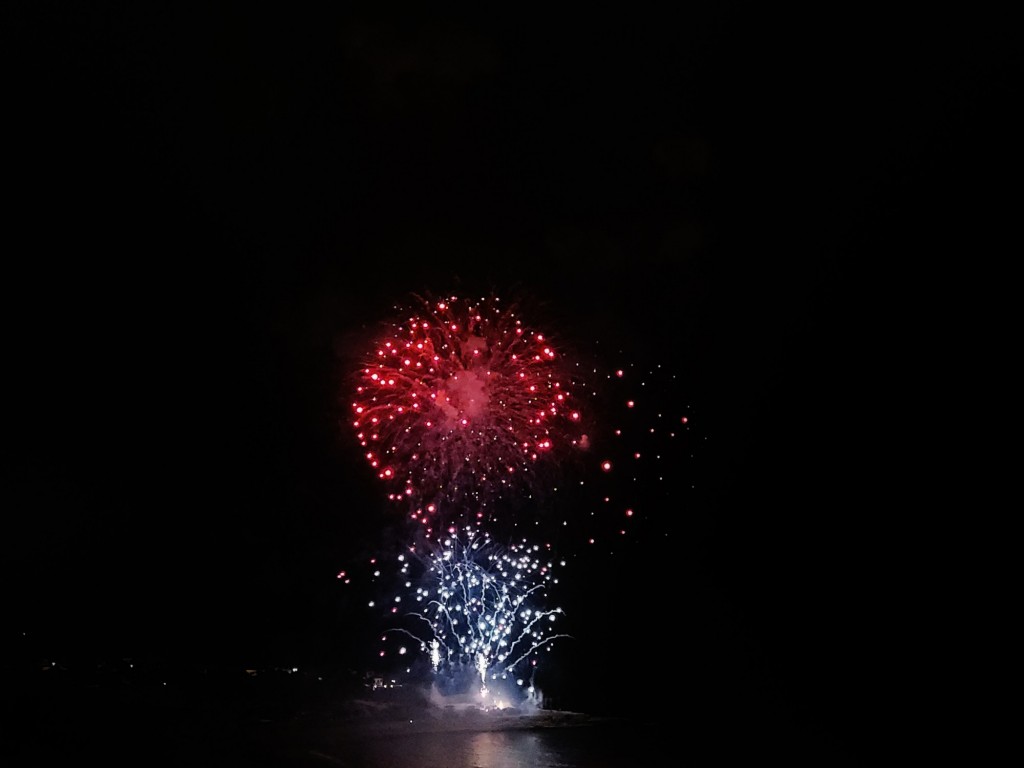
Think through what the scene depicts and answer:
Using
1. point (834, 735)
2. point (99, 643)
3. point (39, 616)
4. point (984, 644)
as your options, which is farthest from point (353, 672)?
point (984, 644)

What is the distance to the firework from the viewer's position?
21.3 metres

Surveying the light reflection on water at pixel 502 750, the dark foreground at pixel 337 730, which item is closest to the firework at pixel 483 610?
the dark foreground at pixel 337 730

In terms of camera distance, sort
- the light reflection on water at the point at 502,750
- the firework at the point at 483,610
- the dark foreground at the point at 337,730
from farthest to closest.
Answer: the firework at the point at 483,610, the light reflection on water at the point at 502,750, the dark foreground at the point at 337,730

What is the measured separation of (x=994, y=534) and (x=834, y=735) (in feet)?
16.9

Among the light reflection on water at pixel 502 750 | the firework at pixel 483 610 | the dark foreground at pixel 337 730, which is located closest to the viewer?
the dark foreground at pixel 337 730

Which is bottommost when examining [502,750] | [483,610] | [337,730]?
[502,750]

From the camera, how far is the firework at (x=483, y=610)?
2133 cm

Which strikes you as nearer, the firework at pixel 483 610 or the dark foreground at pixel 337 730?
the dark foreground at pixel 337 730

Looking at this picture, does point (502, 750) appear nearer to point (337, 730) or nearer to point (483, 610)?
point (337, 730)

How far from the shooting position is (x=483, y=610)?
21.5 m

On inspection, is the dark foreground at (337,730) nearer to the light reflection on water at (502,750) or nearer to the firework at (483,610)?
the light reflection on water at (502,750)

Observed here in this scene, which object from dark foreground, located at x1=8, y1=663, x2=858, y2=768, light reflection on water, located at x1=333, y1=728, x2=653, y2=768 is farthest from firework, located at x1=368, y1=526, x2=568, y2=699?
light reflection on water, located at x1=333, y1=728, x2=653, y2=768

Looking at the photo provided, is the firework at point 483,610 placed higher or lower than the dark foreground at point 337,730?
higher

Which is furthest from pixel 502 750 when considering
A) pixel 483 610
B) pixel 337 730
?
pixel 483 610
